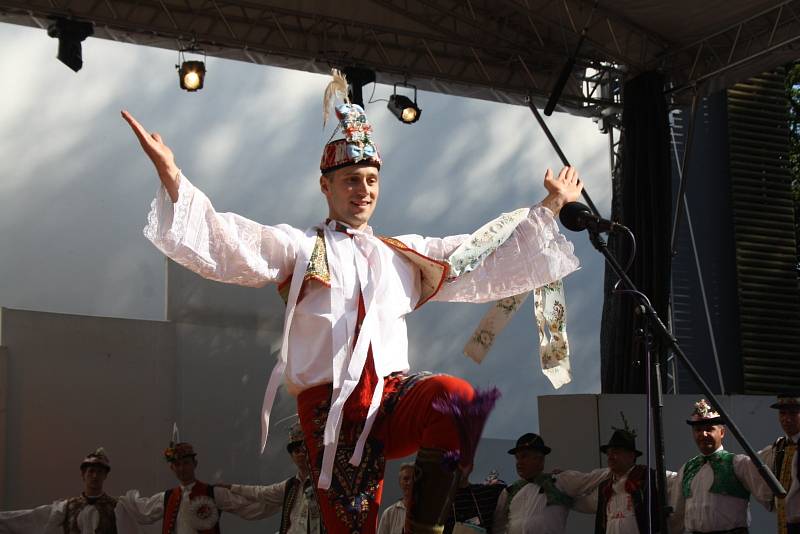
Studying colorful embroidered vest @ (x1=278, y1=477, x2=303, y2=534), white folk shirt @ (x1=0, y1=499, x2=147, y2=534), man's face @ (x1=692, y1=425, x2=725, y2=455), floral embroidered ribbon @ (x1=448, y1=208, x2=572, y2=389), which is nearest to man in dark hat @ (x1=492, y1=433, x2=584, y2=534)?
man's face @ (x1=692, y1=425, x2=725, y2=455)

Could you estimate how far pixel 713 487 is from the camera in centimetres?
503

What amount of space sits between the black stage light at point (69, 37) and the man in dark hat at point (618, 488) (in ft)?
10.4

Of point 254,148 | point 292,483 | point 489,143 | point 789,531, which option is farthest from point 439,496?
point 489,143

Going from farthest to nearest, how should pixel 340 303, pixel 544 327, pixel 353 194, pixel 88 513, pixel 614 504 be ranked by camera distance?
pixel 88 513 → pixel 614 504 → pixel 544 327 → pixel 353 194 → pixel 340 303

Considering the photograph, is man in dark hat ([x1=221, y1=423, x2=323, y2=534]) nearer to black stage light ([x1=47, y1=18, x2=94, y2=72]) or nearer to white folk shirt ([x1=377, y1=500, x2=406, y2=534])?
white folk shirt ([x1=377, y1=500, x2=406, y2=534])

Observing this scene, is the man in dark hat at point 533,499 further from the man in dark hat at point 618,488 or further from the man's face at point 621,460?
the man's face at point 621,460

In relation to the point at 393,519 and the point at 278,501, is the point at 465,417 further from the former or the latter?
the point at 278,501

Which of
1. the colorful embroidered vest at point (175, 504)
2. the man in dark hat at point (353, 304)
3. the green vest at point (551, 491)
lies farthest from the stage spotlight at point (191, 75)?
the man in dark hat at point (353, 304)

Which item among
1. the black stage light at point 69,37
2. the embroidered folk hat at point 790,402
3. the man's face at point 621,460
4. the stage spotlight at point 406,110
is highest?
the black stage light at point 69,37

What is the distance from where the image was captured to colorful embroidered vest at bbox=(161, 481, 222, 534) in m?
6.01

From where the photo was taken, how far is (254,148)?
24.2ft

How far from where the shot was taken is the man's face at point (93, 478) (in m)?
5.96

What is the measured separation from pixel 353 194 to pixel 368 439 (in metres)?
0.60

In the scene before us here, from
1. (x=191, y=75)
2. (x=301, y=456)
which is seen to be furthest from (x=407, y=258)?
(x=191, y=75)
